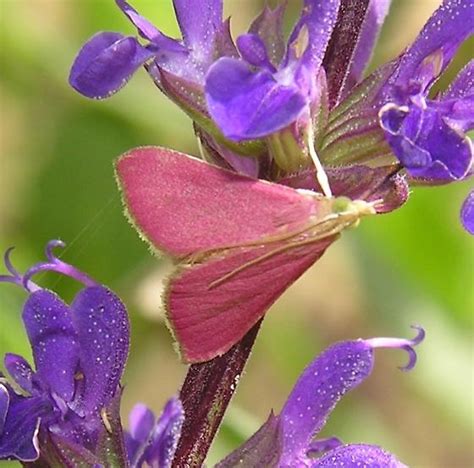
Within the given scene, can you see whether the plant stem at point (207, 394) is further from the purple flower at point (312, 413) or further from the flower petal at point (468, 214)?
the flower petal at point (468, 214)

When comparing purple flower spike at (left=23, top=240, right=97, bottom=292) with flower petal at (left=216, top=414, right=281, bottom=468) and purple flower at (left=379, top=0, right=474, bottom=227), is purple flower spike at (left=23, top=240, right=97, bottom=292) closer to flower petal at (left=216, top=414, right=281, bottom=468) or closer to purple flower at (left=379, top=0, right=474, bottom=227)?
flower petal at (left=216, top=414, right=281, bottom=468)

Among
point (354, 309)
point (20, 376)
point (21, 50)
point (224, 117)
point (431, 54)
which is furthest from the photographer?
point (354, 309)

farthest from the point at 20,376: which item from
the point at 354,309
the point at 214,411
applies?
the point at 354,309

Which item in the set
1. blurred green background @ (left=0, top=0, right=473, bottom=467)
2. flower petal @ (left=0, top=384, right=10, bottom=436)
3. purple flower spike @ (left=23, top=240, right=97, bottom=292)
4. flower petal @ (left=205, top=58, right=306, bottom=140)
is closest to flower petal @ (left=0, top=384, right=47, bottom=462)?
flower petal @ (left=0, top=384, right=10, bottom=436)

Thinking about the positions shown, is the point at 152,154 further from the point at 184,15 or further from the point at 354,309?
the point at 354,309

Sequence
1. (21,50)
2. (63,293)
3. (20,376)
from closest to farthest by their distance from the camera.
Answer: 1. (20,376)
2. (63,293)
3. (21,50)
